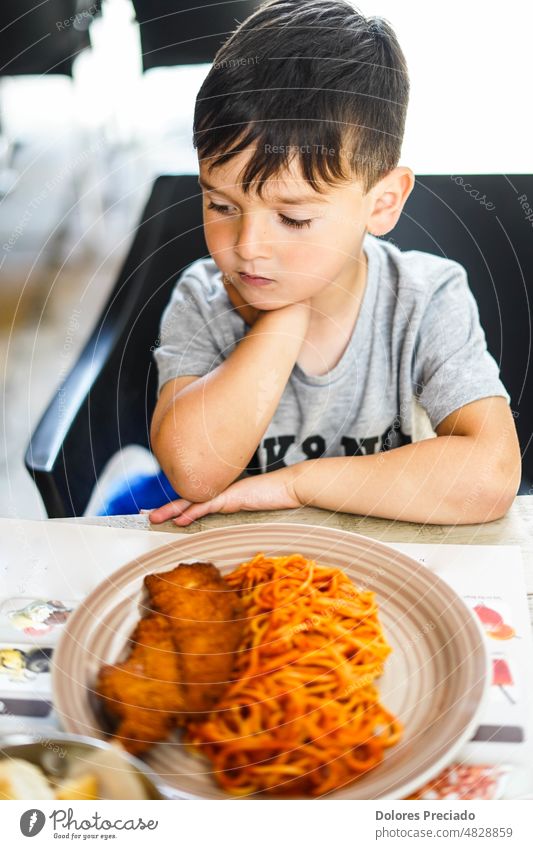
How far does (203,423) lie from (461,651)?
0.63 feet

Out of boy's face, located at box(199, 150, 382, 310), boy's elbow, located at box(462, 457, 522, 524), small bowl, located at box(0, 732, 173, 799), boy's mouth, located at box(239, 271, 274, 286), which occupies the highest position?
boy's face, located at box(199, 150, 382, 310)

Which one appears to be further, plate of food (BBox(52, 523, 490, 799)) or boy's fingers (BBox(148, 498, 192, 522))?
boy's fingers (BBox(148, 498, 192, 522))

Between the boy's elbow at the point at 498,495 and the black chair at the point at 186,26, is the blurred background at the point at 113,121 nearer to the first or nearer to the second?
the black chair at the point at 186,26

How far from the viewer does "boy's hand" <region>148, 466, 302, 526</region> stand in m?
0.44

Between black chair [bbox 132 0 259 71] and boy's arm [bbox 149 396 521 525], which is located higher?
black chair [bbox 132 0 259 71]

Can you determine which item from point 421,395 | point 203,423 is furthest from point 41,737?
point 421,395

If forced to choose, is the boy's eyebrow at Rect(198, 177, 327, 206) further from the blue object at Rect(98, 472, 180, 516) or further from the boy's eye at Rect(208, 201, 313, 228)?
the blue object at Rect(98, 472, 180, 516)

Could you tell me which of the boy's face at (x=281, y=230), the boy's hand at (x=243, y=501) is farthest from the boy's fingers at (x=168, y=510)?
the boy's face at (x=281, y=230)

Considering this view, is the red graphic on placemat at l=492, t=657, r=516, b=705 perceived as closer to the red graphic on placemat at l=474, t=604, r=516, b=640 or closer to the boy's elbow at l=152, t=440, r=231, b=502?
the red graphic on placemat at l=474, t=604, r=516, b=640

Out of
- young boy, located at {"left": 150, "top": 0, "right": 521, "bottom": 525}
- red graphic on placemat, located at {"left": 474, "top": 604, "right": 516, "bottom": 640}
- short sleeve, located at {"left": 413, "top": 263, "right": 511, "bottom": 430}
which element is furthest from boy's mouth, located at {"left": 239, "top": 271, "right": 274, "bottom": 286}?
red graphic on placemat, located at {"left": 474, "top": 604, "right": 516, "bottom": 640}

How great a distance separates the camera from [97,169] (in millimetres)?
433

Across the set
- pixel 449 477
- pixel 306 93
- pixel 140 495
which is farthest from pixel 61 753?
pixel 306 93

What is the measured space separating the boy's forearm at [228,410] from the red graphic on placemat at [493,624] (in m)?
0.16
